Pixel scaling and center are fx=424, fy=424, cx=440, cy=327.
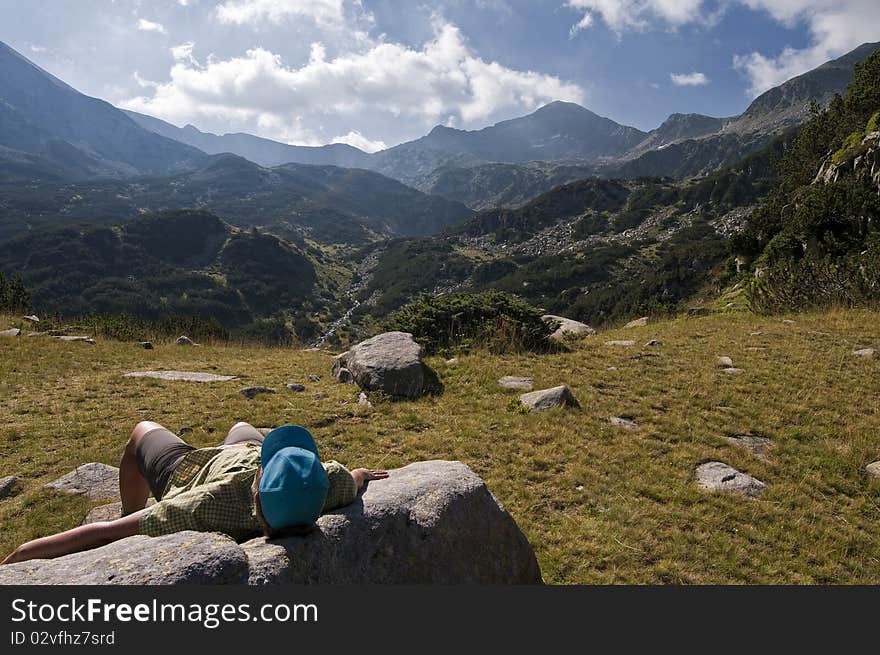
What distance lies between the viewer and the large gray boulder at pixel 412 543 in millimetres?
2637

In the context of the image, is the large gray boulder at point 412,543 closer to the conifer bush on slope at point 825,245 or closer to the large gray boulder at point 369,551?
the large gray boulder at point 369,551

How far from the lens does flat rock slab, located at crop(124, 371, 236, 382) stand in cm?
1184

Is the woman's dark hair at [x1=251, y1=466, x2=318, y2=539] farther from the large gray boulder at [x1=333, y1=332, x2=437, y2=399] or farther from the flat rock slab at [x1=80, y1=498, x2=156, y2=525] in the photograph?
the large gray boulder at [x1=333, y1=332, x2=437, y2=399]

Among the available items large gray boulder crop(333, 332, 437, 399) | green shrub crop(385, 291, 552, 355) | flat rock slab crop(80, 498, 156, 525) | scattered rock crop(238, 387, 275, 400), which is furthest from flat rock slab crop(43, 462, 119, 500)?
green shrub crop(385, 291, 552, 355)

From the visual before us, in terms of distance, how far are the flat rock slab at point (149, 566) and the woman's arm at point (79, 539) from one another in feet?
1.51

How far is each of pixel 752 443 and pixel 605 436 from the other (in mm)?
2462

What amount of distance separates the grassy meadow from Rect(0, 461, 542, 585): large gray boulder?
1380 mm

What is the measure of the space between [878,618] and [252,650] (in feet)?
12.5

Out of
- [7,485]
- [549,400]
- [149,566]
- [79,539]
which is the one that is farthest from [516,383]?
[7,485]

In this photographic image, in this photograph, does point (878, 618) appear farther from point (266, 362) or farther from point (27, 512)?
point (266, 362)

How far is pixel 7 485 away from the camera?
240 inches

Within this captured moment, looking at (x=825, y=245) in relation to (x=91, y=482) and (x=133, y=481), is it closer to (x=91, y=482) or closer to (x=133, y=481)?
(x=133, y=481)

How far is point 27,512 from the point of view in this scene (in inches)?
216

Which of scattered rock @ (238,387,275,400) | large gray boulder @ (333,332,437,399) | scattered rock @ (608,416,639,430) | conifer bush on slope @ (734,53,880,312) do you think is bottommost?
scattered rock @ (608,416,639,430)
